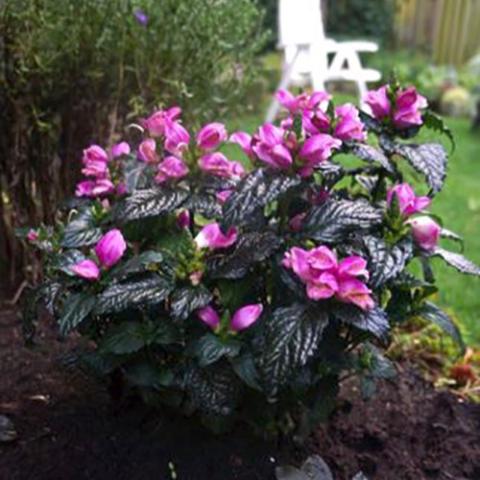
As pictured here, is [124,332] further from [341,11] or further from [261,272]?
[341,11]

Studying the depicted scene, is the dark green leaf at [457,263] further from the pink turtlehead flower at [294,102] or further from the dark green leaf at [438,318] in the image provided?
the pink turtlehead flower at [294,102]

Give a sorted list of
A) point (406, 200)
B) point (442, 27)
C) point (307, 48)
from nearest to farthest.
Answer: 1. point (406, 200)
2. point (307, 48)
3. point (442, 27)

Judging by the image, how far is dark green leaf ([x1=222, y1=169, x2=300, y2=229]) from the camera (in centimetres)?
153

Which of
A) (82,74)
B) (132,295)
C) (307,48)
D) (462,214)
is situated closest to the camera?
(132,295)

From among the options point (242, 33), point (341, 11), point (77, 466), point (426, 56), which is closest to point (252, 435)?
point (77, 466)

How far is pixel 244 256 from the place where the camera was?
1.60 m

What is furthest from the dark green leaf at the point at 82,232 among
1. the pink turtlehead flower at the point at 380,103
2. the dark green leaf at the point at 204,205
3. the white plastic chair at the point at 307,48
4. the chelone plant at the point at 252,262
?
the white plastic chair at the point at 307,48

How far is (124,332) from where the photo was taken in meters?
1.66

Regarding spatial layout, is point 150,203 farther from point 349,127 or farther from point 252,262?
point 349,127

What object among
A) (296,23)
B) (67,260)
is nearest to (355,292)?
(67,260)

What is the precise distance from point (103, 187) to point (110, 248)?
0.21 meters

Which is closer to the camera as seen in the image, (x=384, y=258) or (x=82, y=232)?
(x=384, y=258)

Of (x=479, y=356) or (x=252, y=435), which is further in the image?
(x=479, y=356)

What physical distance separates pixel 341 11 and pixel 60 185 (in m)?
7.58
